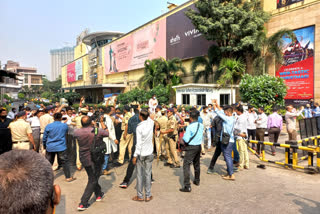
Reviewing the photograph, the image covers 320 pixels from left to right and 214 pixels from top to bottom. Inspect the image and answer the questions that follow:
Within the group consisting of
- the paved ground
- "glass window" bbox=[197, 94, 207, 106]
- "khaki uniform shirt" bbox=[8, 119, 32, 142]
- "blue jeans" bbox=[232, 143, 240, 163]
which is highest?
"glass window" bbox=[197, 94, 207, 106]

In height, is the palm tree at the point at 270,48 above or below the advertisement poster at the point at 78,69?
below

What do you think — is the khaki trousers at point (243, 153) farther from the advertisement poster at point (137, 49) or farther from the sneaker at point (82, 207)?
the advertisement poster at point (137, 49)

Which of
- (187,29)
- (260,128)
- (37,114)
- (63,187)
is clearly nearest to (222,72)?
(187,29)

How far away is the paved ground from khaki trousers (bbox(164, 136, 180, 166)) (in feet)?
1.33

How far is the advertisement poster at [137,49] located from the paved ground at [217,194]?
75.9 ft

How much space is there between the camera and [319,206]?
393 centimetres

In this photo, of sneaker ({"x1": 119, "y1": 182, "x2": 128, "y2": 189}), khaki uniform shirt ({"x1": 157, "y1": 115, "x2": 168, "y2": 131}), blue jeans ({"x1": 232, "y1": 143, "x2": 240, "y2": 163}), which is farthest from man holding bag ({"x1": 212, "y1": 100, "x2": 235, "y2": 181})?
sneaker ({"x1": 119, "y1": 182, "x2": 128, "y2": 189})

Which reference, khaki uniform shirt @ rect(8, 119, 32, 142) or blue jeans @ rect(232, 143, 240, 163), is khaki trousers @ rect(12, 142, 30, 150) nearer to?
khaki uniform shirt @ rect(8, 119, 32, 142)

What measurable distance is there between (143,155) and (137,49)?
1187 inches

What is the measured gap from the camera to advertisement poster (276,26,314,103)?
46.0ft

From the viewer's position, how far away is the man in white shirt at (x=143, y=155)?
4.29 metres

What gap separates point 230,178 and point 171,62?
1886 cm

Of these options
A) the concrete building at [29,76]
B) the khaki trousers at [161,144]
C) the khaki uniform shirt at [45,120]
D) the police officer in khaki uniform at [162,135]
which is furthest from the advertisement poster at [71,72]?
the concrete building at [29,76]

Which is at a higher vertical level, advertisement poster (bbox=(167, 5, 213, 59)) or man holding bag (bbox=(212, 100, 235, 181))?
advertisement poster (bbox=(167, 5, 213, 59))
